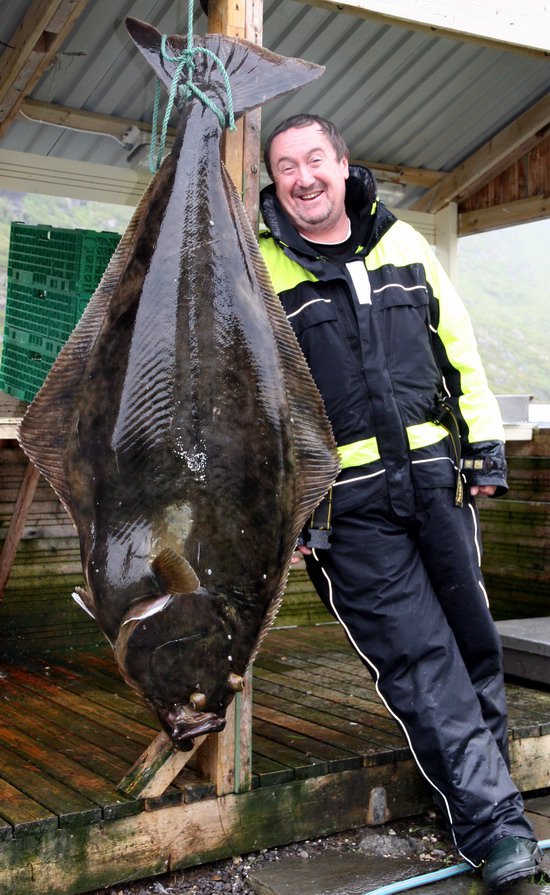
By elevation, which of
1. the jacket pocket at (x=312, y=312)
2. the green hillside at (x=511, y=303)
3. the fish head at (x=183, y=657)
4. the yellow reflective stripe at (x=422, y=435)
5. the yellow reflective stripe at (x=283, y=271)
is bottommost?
the fish head at (x=183, y=657)

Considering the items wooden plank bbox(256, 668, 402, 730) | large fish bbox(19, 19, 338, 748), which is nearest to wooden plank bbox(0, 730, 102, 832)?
large fish bbox(19, 19, 338, 748)

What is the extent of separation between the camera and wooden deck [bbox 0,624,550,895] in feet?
10.3

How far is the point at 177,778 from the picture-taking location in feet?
11.4

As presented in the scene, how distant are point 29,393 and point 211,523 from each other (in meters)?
2.65

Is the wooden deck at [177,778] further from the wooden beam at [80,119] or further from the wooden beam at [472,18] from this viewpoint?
the wooden beam at [80,119]

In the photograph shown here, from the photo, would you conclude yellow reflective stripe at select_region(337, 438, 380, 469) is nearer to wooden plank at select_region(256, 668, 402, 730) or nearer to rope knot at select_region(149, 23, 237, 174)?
rope knot at select_region(149, 23, 237, 174)

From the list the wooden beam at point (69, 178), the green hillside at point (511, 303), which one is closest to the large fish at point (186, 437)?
the wooden beam at point (69, 178)

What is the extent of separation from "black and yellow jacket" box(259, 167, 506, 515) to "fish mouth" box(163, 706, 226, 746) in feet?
3.47

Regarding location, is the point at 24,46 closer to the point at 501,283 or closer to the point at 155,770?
the point at 155,770

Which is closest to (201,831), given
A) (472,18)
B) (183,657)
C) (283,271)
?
(183,657)

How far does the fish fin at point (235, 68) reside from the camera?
109 inches

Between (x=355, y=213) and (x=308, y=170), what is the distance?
287 millimetres

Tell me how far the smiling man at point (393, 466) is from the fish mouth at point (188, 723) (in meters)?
0.90

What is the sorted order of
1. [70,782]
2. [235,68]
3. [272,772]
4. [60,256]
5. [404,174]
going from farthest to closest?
[404,174], [60,256], [272,772], [70,782], [235,68]
